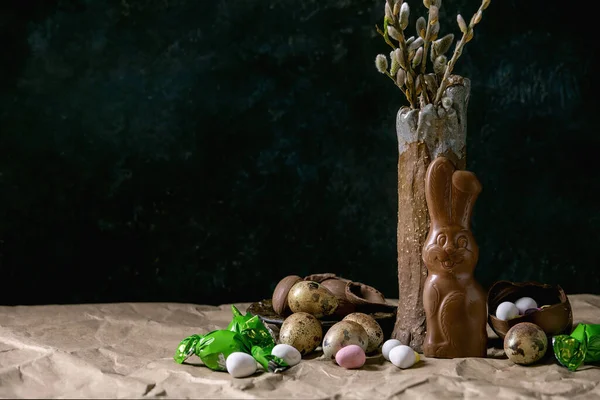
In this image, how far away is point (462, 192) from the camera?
7.50ft

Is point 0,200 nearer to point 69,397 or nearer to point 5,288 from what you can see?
point 5,288

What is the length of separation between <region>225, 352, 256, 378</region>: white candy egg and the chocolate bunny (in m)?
0.52

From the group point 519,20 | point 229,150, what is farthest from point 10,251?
point 519,20

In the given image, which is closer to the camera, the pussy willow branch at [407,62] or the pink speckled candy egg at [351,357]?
the pink speckled candy egg at [351,357]

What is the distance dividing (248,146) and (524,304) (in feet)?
3.94

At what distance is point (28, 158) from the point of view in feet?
10.0

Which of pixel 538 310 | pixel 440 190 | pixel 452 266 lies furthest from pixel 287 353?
pixel 538 310

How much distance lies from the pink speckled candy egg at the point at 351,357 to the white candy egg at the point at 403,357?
0.08 metres

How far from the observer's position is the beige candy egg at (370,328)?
2371mm

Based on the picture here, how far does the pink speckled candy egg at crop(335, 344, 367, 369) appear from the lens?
222 cm

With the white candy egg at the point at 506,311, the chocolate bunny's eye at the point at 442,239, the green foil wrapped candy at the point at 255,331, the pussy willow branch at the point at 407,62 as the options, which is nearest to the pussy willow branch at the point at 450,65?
the pussy willow branch at the point at 407,62

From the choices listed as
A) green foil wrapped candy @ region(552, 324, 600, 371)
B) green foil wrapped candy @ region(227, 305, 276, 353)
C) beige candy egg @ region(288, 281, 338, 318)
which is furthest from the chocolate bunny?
green foil wrapped candy @ region(227, 305, 276, 353)

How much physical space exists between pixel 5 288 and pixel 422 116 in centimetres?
172

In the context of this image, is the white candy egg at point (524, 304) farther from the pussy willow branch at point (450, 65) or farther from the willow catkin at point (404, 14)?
the willow catkin at point (404, 14)
